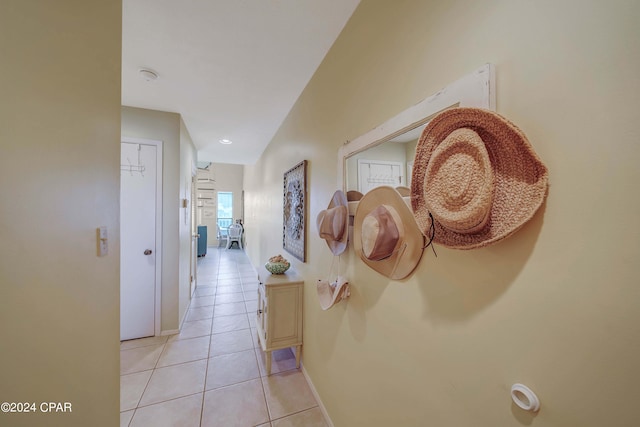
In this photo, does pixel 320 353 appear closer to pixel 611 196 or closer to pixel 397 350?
pixel 397 350

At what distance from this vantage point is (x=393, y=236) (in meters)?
0.86

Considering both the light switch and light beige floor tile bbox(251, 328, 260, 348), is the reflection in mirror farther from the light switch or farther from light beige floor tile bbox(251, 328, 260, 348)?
light beige floor tile bbox(251, 328, 260, 348)

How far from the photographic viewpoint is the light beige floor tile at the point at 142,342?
235 centimetres

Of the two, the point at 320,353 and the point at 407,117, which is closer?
the point at 407,117

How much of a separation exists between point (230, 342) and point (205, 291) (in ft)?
5.73

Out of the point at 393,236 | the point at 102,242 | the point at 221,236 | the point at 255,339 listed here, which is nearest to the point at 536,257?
the point at 393,236

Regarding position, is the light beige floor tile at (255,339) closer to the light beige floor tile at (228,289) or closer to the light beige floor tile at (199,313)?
the light beige floor tile at (199,313)

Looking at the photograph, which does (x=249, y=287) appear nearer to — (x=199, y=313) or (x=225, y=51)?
(x=199, y=313)

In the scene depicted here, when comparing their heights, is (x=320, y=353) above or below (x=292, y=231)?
below

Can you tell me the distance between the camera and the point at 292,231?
92.4 inches

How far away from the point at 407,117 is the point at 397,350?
94cm

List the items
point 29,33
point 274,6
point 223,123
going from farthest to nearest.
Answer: point 223,123 → point 274,6 → point 29,33

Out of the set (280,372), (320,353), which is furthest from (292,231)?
(280,372)

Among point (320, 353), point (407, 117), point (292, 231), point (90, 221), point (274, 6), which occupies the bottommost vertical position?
point (320, 353)
